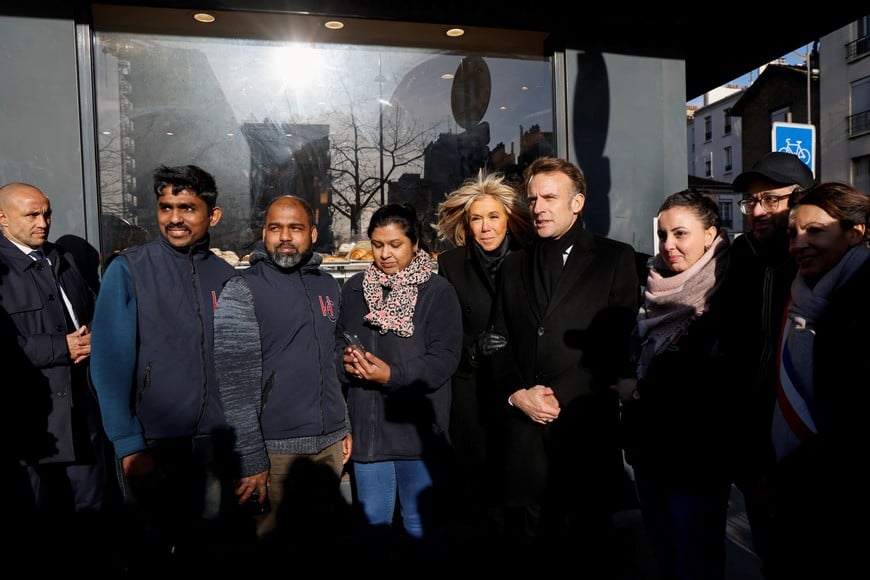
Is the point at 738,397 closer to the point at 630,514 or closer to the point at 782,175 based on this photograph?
the point at 782,175

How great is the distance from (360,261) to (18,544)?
287cm

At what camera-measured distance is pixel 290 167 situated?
488cm

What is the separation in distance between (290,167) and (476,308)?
2.44 m

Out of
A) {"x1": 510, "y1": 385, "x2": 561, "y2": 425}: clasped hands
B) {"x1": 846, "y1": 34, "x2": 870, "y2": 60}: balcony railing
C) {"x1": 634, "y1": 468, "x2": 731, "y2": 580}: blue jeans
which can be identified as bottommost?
{"x1": 634, "y1": 468, "x2": 731, "y2": 580}: blue jeans

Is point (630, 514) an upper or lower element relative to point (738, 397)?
lower

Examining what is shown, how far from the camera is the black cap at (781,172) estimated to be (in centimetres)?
270

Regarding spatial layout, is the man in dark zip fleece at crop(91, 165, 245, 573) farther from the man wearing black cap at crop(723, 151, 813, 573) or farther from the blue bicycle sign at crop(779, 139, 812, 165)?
the blue bicycle sign at crop(779, 139, 812, 165)

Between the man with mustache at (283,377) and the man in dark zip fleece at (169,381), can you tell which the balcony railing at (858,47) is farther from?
the man in dark zip fleece at (169,381)

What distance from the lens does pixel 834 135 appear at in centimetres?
2497

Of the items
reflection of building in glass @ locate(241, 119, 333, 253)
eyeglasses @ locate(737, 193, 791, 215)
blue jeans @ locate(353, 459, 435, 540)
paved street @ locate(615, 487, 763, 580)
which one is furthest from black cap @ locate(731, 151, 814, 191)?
reflection of building in glass @ locate(241, 119, 333, 253)

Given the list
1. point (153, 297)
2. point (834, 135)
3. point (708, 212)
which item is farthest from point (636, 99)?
point (834, 135)

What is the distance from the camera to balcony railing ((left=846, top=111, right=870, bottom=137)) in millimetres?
23641

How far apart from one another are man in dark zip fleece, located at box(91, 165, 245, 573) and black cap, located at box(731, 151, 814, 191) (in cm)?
264

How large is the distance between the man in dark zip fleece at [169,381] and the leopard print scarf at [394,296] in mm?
746
